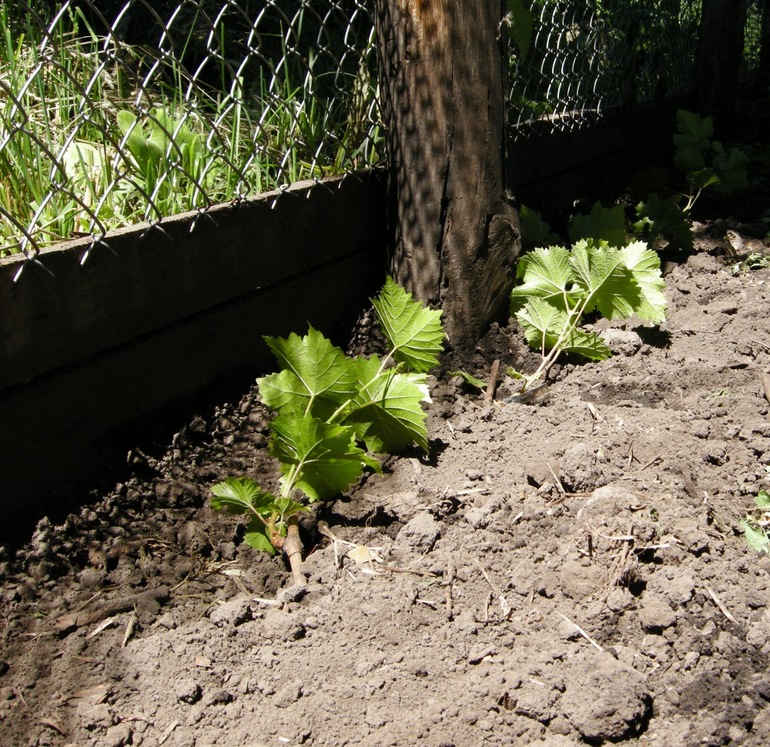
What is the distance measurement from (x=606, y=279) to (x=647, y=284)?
0.42 feet

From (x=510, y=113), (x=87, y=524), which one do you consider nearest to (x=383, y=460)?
(x=87, y=524)

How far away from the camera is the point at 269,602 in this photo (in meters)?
1.90

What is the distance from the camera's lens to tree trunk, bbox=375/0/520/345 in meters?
2.57

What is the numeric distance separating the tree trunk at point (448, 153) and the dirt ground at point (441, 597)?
1.50 feet

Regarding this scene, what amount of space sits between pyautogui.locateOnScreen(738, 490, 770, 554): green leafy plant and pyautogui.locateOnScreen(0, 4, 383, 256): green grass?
4.90 ft

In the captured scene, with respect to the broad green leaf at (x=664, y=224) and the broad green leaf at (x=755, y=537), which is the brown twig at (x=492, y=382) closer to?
the broad green leaf at (x=755, y=537)

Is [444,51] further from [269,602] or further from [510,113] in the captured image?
[269,602]

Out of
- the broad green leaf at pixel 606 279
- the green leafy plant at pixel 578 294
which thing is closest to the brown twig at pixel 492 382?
the green leafy plant at pixel 578 294

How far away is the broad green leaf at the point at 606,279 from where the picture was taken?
9.25ft

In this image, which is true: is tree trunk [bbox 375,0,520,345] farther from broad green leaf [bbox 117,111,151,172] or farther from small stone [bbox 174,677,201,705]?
small stone [bbox 174,677,201,705]

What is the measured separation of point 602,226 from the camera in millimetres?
3219

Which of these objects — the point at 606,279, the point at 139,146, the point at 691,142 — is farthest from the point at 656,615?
the point at 691,142

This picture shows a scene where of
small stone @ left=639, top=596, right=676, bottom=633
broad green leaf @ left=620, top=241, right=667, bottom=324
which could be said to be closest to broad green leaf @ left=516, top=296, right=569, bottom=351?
broad green leaf @ left=620, top=241, right=667, bottom=324

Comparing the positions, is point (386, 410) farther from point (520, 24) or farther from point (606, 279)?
point (520, 24)
